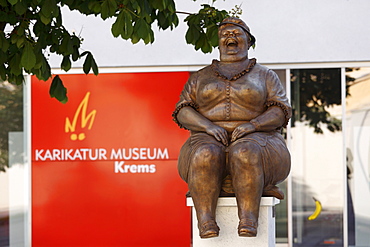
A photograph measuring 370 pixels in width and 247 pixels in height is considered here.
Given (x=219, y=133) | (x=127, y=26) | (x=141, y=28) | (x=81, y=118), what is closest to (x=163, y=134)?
(x=81, y=118)

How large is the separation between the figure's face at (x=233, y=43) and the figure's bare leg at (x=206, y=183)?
87 centimetres

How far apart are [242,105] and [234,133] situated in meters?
0.28

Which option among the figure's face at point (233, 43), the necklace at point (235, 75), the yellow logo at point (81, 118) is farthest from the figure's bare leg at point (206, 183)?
the yellow logo at point (81, 118)

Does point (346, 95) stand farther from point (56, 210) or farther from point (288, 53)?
point (56, 210)

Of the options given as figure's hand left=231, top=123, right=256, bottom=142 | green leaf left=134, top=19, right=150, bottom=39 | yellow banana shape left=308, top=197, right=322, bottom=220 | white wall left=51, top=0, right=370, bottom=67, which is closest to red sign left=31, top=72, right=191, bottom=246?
white wall left=51, top=0, right=370, bottom=67

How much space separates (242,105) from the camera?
7.16m

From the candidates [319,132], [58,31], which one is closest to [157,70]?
[319,132]

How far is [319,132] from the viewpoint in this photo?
1259cm

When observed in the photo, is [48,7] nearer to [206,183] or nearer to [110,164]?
[206,183]

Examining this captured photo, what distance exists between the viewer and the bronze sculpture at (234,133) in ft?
22.4

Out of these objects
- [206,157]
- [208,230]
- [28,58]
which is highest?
[28,58]

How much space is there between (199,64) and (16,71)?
5578 millimetres

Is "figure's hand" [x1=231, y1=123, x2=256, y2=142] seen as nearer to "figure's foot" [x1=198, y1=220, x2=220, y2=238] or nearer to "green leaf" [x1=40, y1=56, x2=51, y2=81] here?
"figure's foot" [x1=198, y1=220, x2=220, y2=238]

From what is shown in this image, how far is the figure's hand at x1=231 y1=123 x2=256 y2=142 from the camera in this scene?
698 cm
